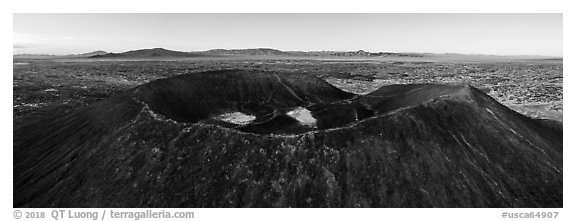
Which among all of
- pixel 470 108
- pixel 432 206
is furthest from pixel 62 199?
pixel 470 108

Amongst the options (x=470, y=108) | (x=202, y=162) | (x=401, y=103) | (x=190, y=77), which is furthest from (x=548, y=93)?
(x=202, y=162)

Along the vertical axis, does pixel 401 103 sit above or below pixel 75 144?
above

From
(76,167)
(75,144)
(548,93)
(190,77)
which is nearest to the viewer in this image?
(76,167)
